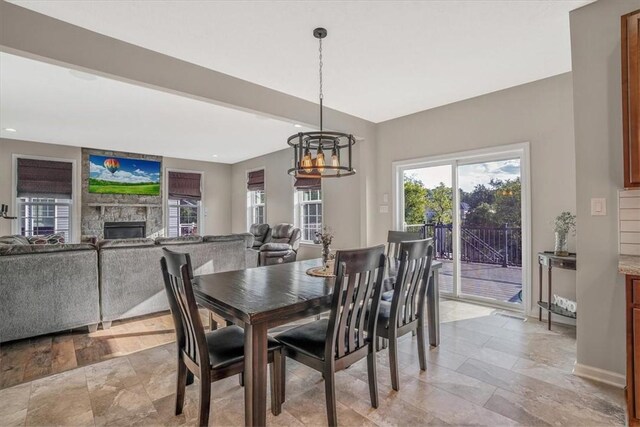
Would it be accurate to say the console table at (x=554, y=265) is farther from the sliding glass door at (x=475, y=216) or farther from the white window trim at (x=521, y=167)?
the sliding glass door at (x=475, y=216)

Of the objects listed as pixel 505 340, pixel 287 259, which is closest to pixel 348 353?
pixel 505 340

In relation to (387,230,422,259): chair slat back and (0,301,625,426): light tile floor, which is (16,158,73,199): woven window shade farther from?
(387,230,422,259): chair slat back

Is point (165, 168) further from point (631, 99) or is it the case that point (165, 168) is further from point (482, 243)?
point (631, 99)

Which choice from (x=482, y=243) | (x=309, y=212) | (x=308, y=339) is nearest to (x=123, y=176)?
(x=309, y=212)

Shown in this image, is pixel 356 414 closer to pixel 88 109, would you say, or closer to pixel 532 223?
pixel 532 223

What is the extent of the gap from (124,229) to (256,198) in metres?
3.16

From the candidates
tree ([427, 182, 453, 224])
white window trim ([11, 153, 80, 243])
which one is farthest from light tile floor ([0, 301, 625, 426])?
white window trim ([11, 153, 80, 243])

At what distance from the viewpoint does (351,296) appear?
5.77ft

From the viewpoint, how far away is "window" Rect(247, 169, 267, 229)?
310 inches

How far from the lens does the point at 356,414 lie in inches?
74.5

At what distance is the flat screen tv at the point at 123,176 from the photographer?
7.04 metres

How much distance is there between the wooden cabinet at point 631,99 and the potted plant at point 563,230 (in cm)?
140

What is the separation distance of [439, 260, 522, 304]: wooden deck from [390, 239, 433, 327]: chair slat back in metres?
2.11

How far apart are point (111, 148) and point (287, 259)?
4.71 metres
